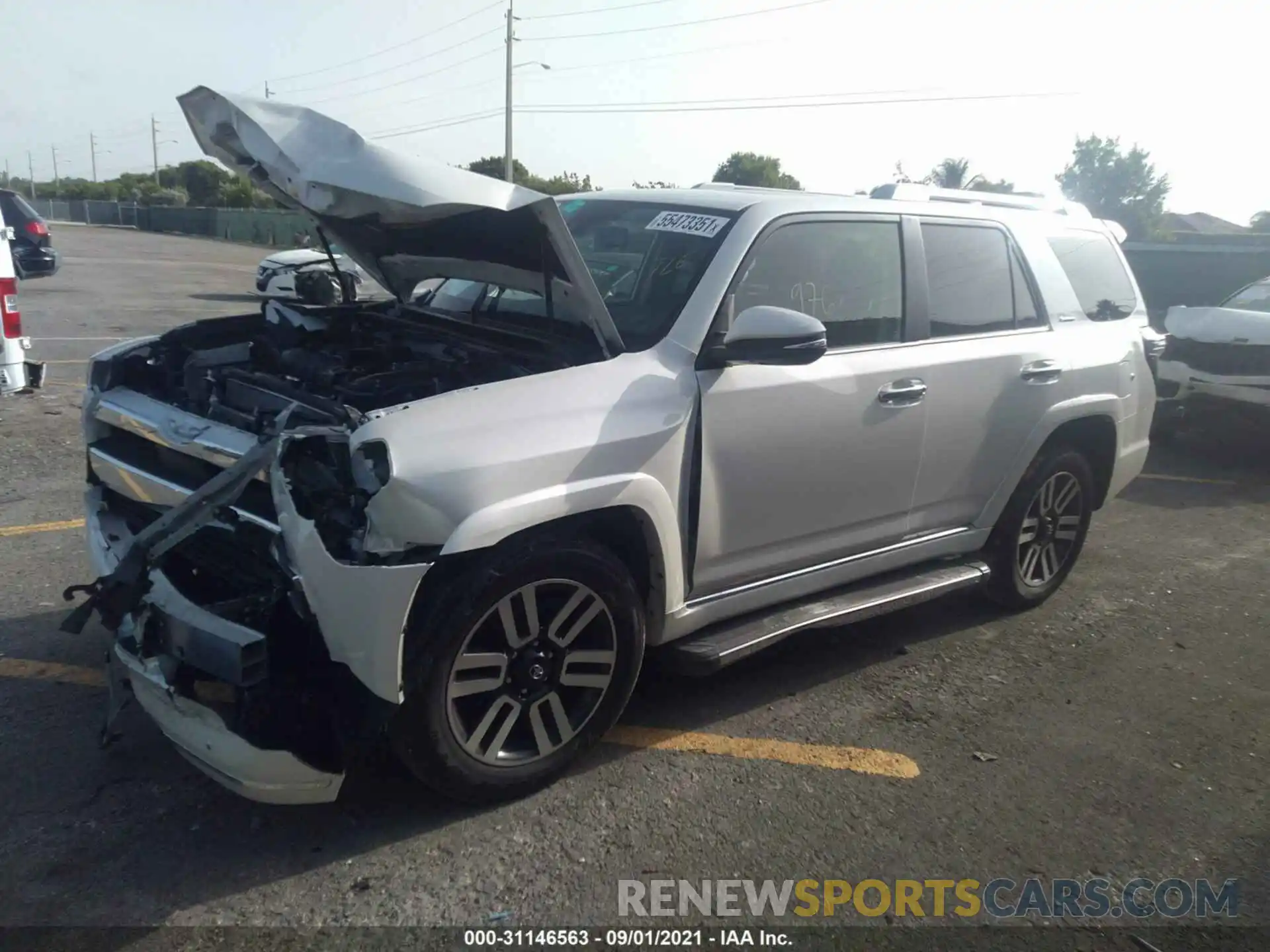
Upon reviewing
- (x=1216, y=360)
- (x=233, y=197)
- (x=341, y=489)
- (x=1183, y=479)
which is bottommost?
(x=1183, y=479)

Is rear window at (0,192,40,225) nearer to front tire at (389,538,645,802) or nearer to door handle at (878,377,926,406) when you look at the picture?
door handle at (878,377,926,406)

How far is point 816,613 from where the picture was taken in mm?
4027

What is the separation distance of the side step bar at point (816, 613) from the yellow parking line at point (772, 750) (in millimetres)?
301

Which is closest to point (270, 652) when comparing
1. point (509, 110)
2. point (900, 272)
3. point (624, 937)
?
point (624, 937)

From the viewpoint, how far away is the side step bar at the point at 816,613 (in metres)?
3.64

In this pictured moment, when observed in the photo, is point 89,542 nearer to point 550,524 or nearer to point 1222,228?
point 550,524

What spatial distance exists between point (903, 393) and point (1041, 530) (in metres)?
1.55

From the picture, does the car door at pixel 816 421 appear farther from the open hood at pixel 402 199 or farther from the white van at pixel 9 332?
the white van at pixel 9 332

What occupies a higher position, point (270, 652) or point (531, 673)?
point (270, 652)

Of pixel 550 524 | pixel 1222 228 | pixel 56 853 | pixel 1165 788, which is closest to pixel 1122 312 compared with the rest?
pixel 1165 788

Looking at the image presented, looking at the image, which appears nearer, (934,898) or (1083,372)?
(934,898)

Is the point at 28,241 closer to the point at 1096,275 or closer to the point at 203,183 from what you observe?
the point at 1096,275

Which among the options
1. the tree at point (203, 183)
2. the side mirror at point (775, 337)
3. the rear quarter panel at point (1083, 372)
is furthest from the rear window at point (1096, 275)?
the tree at point (203, 183)

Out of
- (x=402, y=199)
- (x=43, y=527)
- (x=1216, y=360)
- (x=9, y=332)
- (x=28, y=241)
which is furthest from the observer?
(x=28, y=241)
